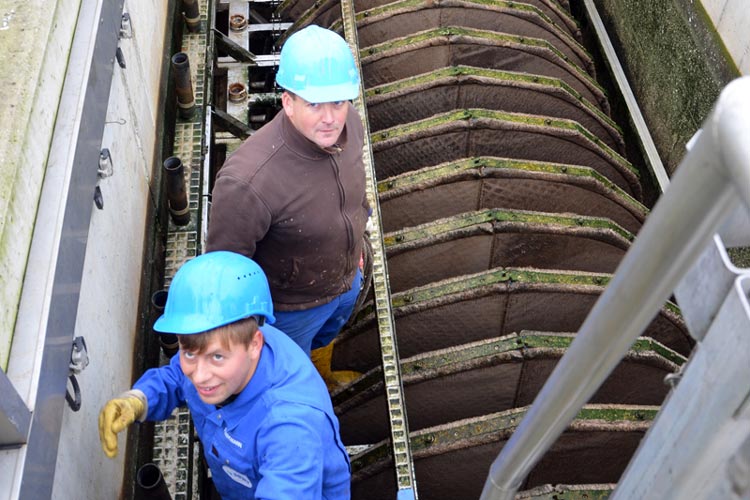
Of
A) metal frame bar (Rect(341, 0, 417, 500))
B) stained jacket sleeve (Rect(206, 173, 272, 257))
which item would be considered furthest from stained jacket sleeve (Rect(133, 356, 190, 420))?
metal frame bar (Rect(341, 0, 417, 500))

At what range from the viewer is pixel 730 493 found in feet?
2.66

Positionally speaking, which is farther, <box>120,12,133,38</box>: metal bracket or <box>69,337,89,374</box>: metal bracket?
<box>120,12,133,38</box>: metal bracket

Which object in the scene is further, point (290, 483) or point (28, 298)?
point (290, 483)

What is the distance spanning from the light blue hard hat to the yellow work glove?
89 cm

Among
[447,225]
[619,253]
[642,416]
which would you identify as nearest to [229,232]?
[447,225]

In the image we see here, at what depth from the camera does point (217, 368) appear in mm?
→ 1870

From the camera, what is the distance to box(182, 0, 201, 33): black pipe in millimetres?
4145

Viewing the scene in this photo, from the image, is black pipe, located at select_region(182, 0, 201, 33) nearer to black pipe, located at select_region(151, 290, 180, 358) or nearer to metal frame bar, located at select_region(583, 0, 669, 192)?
black pipe, located at select_region(151, 290, 180, 358)

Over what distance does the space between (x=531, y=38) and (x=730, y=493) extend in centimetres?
402

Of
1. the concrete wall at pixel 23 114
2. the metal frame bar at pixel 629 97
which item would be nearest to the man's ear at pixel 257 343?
the concrete wall at pixel 23 114

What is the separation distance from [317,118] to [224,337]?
0.72m

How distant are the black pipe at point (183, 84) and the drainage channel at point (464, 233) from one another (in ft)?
0.24

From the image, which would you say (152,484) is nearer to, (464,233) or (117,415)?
(117,415)

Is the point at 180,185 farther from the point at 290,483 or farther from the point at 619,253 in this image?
the point at 619,253
